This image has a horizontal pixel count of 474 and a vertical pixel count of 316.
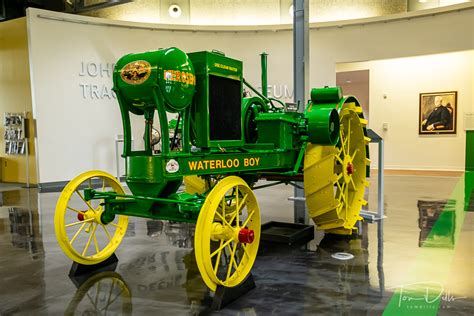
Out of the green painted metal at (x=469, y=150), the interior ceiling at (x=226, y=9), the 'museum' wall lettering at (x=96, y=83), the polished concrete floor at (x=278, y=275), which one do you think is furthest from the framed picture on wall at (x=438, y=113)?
the 'museum' wall lettering at (x=96, y=83)

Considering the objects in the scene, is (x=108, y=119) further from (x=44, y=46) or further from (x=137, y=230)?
(x=137, y=230)

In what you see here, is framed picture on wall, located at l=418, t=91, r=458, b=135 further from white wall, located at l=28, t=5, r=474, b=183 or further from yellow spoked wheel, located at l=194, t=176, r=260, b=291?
yellow spoked wheel, located at l=194, t=176, r=260, b=291

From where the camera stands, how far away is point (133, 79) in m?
2.76

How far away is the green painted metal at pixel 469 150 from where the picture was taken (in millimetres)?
9352

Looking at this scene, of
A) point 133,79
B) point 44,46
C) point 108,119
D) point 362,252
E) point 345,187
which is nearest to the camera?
point 133,79

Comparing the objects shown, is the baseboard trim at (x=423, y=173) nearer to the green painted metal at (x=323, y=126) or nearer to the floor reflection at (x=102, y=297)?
the green painted metal at (x=323, y=126)

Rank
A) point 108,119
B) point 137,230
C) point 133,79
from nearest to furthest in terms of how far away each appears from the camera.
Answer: point 133,79 → point 137,230 → point 108,119

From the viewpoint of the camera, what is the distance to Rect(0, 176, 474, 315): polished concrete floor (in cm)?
261

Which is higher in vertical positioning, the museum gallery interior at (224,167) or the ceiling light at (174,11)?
the ceiling light at (174,11)

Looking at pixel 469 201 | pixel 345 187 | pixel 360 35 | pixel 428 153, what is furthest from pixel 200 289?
pixel 428 153

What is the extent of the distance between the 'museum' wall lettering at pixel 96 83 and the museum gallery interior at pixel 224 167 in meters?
0.03

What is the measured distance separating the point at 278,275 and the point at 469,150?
800 centimetres

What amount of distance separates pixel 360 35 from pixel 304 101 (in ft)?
13.8

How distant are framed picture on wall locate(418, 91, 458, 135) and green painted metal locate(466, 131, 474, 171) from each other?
2.40 ft
